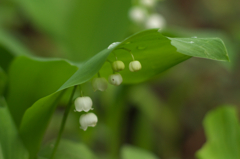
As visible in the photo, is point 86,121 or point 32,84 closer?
point 86,121

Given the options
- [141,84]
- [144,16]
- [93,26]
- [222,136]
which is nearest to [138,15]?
[144,16]

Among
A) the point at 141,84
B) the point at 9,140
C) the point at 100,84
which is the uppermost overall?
the point at 100,84

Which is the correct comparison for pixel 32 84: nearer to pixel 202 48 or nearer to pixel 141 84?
pixel 202 48

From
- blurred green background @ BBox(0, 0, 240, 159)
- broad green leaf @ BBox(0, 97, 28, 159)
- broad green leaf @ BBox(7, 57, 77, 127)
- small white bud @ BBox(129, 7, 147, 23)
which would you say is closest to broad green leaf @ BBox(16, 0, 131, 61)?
blurred green background @ BBox(0, 0, 240, 159)

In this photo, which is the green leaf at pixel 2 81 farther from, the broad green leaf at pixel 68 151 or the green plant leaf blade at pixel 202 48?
the green plant leaf blade at pixel 202 48

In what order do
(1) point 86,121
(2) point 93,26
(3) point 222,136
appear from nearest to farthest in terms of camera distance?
(1) point 86,121
(3) point 222,136
(2) point 93,26

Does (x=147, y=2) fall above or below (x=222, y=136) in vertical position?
above

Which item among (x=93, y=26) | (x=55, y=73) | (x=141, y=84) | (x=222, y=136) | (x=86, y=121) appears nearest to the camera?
(x=86, y=121)
